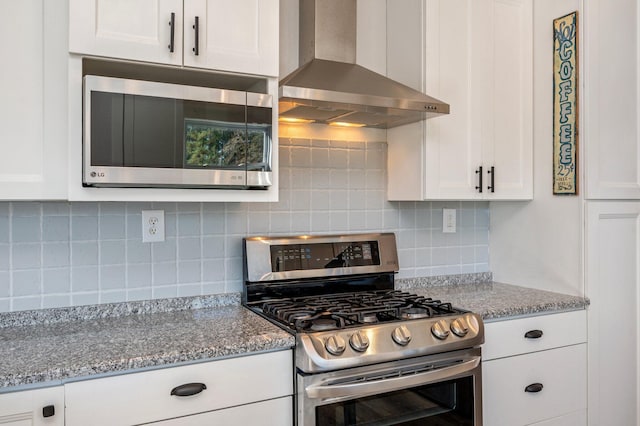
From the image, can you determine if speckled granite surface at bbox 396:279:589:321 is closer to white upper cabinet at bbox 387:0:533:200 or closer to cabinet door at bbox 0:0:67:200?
white upper cabinet at bbox 387:0:533:200

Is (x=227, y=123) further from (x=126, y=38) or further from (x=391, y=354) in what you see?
(x=391, y=354)

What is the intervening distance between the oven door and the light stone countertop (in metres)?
0.19

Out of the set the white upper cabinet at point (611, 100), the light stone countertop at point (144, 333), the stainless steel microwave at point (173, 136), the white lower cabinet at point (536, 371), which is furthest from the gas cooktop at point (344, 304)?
the white upper cabinet at point (611, 100)

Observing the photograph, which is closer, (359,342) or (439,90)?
(359,342)

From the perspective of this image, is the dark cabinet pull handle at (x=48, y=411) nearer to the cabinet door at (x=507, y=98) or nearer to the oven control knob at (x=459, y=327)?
the oven control knob at (x=459, y=327)

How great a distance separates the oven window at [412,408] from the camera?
5.21ft

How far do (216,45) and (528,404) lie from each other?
6.24ft

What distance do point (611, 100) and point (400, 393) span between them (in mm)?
1638

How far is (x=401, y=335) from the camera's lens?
5.44ft

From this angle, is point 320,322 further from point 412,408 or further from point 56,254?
point 56,254

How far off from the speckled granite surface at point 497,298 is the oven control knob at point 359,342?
589 mm

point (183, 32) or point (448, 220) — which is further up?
point (183, 32)

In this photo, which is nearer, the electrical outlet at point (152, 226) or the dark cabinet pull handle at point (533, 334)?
the electrical outlet at point (152, 226)

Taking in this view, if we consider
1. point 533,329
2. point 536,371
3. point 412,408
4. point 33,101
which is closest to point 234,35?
point 33,101
